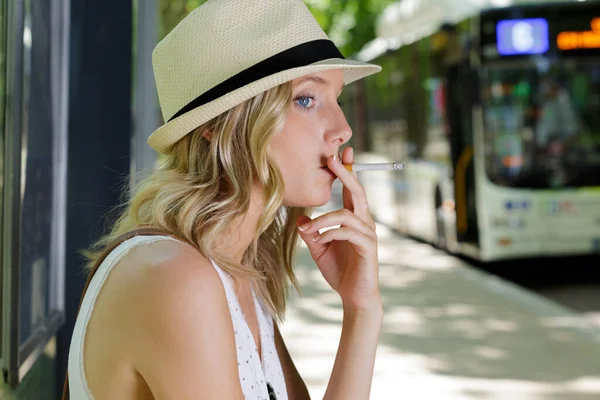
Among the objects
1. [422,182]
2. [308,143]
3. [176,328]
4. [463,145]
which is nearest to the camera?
[176,328]

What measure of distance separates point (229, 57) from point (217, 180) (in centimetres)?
27

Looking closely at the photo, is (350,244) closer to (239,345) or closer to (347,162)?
(347,162)

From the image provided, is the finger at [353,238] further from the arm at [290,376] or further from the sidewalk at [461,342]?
the sidewalk at [461,342]

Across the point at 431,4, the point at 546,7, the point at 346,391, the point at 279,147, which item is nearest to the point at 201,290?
the point at 279,147

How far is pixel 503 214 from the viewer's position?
35.6ft

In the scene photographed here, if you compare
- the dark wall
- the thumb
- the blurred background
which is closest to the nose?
the thumb

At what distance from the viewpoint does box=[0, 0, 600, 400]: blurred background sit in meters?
3.30

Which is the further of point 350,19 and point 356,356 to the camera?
point 350,19

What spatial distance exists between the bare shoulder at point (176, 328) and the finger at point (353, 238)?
512mm

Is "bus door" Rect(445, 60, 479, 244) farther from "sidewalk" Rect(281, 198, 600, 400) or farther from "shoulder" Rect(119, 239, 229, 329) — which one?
"shoulder" Rect(119, 239, 229, 329)

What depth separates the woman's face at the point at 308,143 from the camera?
2.16m

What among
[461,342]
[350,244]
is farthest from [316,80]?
[461,342]

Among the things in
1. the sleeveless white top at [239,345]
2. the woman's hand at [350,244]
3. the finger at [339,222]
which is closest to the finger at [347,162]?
the woman's hand at [350,244]

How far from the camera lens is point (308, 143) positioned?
2182mm
